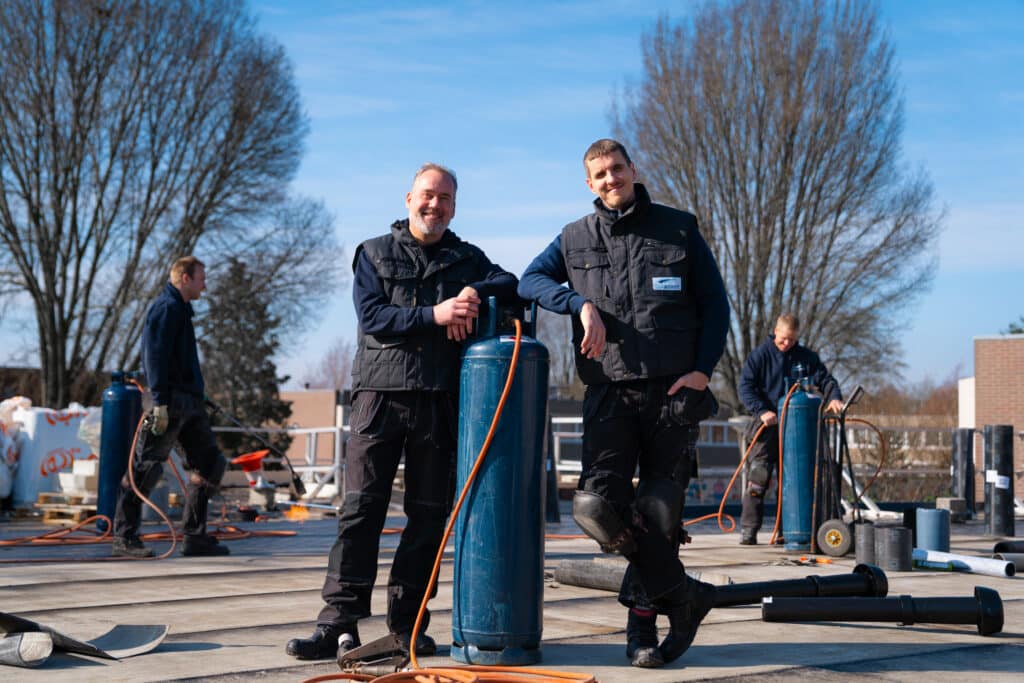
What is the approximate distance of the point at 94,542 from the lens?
32.0 ft

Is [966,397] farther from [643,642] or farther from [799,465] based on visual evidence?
[643,642]

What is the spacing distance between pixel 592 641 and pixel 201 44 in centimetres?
2322

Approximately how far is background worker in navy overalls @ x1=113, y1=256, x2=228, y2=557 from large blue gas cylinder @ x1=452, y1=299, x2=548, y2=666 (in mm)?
4269

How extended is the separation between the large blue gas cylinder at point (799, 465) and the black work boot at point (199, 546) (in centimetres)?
443

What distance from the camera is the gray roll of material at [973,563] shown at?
7.37m

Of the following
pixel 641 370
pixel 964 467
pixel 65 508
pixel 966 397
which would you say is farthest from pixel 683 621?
pixel 966 397

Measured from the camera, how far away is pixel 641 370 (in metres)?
4.48

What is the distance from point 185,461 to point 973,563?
5421mm

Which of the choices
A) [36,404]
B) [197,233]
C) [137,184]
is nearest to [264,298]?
[197,233]

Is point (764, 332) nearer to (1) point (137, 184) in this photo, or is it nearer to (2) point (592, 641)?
(1) point (137, 184)

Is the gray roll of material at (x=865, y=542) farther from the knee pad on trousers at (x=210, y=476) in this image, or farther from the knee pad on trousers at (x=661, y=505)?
the knee pad on trousers at (x=210, y=476)

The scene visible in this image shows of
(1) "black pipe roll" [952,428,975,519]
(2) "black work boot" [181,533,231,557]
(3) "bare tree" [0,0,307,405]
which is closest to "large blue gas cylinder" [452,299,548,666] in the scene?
(2) "black work boot" [181,533,231,557]

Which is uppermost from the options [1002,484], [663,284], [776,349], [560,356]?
[560,356]

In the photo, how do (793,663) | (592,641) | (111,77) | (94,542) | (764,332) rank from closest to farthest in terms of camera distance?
(793,663) → (592,641) → (94,542) → (111,77) → (764,332)
